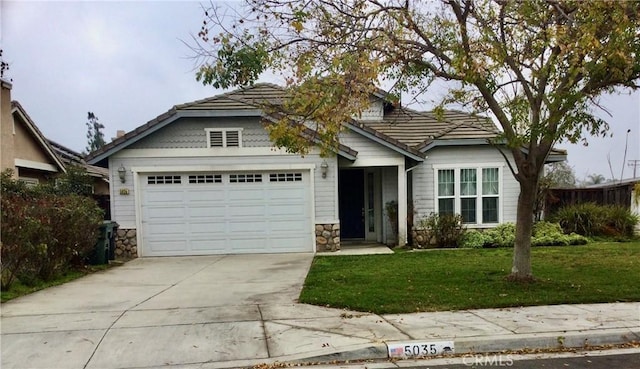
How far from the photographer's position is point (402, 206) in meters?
13.5

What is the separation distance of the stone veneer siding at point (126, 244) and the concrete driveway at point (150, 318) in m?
2.83

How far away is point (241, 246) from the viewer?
13.1 metres

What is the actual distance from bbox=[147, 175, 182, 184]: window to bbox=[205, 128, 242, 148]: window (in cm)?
135

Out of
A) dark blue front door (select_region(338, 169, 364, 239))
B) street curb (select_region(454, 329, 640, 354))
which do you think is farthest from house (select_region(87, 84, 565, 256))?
street curb (select_region(454, 329, 640, 354))

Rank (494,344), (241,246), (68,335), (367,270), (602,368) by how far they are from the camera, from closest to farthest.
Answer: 1. (602,368)
2. (494,344)
3. (68,335)
4. (367,270)
5. (241,246)

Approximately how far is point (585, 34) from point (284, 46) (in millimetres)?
4327

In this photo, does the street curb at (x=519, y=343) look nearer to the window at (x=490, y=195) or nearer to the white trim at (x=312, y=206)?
the white trim at (x=312, y=206)

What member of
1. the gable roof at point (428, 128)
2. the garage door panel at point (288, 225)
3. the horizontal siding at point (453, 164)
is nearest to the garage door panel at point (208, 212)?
the garage door panel at point (288, 225)

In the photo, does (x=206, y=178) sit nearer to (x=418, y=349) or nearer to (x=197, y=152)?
(x=197, y=152)

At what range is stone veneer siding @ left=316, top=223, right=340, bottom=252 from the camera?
1313 cm

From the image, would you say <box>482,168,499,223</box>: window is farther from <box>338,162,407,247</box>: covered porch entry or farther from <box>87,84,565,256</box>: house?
<box>338,162,407,247</box>: covered porch entry

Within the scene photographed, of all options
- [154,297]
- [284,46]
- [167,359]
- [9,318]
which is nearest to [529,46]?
[284,46]

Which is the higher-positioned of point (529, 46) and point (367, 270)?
point (529, 46)

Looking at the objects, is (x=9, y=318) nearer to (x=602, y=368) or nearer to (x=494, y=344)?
(x=494, y=344)
